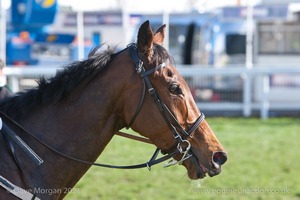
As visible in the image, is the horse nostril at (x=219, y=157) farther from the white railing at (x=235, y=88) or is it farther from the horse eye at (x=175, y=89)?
the white railing at (x=235, y=88)

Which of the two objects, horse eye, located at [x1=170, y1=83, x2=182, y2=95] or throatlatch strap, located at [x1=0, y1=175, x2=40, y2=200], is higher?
horse eye, located at [x1=170, y1=83, x2=182, y2=95]

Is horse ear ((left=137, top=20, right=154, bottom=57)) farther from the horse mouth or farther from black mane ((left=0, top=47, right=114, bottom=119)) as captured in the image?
the horse mouth

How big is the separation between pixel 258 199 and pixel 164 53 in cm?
402

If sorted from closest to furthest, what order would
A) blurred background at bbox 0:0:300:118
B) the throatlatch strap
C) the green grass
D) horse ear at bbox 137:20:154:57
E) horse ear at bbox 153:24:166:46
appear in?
the throatlatch strap → horse ear at bbox 137:20:154:57 → horse ear at bbox 153:24:166:46 → the green grass → blurred background at bbox 0:0:300:118

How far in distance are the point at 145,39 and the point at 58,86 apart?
0.58 meters

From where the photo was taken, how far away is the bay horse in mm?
3633

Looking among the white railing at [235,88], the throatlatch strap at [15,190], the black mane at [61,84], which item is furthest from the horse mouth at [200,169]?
the white railing at [235,88]

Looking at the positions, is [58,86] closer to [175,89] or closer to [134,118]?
[134,118]

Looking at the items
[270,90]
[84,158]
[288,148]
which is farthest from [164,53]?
[270,90]

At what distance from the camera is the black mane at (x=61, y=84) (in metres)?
3.69

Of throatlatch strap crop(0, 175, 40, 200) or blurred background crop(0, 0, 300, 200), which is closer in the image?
throatlatch strap crop(0, 175, 40, 200)

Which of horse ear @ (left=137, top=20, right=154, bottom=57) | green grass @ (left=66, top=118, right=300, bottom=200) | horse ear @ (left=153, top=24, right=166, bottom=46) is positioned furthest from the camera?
green grass @ (left=66, top=118, right=300, bottom=200)

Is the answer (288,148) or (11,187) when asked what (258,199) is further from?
(11,187)

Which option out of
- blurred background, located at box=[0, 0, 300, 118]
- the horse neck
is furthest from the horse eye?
blurred background, located at box=[0, 0, 300, 118]
